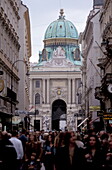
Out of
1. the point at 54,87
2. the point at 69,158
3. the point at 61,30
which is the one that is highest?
the point at 61,30

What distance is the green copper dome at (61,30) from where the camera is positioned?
17100cm

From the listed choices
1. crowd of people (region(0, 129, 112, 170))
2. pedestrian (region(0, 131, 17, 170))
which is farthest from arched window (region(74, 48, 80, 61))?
pedestrian (region(0, 131, 17, 170))

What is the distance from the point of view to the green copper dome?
17100 cm

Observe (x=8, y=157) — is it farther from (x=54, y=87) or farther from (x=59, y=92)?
(x=59, y=92)

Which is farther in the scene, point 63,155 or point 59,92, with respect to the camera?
point 59,92

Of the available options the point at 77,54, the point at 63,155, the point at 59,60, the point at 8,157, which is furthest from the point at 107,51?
the point at 77,54

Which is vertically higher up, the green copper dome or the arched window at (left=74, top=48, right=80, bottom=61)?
the green copper dome

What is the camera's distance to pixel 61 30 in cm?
17100

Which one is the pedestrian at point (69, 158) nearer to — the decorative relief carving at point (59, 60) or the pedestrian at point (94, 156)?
the pedestrian at point (94, 156)

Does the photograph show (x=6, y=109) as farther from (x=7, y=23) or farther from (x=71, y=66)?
(x=71, y=66)

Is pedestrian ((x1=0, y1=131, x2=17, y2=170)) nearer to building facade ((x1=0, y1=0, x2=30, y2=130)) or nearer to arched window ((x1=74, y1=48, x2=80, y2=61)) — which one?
building facade ((x1=0, y1=0, x2=30, y2=130))

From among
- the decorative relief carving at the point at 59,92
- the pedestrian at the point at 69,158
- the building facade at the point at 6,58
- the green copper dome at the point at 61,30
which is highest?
the green copper dome at the point at 61,30

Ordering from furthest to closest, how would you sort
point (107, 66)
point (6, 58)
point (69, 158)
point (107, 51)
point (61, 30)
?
point (61, 30), point (107, 66), point (107, 51), point (6, 58), point (69, 158)

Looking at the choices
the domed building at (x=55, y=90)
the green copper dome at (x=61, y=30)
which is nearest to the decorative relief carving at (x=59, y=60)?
the domed building at (x=55, y=90)
